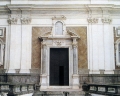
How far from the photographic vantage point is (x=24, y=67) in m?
17.1

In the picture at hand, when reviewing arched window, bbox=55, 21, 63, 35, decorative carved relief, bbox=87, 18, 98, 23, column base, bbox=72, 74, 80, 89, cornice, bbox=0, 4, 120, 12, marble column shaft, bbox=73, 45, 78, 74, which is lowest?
column base, bbox=72, 74, 80, 89

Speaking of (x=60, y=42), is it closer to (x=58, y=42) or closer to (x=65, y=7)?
(x=58, y=42)

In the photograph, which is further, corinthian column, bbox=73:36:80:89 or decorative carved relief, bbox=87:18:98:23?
decorative carved relief, bbox=87:18:98:23

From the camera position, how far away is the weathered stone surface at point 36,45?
17234 millimetres

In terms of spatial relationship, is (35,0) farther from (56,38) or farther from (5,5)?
(56,38)

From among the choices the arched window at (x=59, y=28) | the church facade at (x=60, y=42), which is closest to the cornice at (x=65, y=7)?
the church facade at (x=60, y=42)

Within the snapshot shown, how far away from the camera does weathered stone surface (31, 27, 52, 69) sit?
17.2 metres

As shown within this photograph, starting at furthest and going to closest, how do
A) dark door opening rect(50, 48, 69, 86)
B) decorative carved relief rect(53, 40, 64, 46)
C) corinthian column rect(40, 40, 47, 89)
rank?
decorative carved relief rect(53, 40, 64, 46) < dark door opening rect(50, 48, 69, 86) < corinthian column rect(40, 40, 47, 89)

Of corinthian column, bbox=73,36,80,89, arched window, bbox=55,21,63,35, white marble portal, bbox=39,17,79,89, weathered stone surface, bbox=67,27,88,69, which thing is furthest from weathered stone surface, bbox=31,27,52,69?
corinthian column, bbox=73,36,80,89

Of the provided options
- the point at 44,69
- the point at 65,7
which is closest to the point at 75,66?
the point at 44,69

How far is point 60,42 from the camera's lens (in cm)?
1738

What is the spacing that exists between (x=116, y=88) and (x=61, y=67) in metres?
7.00

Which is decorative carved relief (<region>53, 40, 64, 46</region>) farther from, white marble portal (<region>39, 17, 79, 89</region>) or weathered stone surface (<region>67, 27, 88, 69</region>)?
weathered stone surface (<region>67, 27, 88, 69</region>)

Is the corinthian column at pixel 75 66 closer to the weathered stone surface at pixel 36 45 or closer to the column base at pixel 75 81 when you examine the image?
the column base at pixel 75 81
